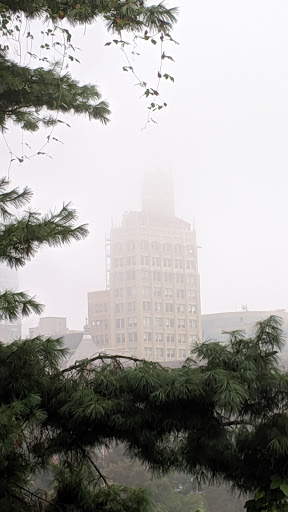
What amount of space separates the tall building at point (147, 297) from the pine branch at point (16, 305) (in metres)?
42.3

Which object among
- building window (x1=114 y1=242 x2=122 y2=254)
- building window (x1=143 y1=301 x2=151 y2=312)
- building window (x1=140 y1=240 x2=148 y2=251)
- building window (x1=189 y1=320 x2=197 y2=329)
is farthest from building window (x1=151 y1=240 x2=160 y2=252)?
building window (x1=189 y1=320 x2=197 y2=329)

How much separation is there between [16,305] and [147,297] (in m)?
43.7

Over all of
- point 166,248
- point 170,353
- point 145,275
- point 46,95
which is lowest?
point 46,95

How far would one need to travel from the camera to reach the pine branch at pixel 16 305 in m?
2.47

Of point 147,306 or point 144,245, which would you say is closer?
point 144,245

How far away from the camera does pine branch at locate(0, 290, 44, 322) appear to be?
8.09 ft

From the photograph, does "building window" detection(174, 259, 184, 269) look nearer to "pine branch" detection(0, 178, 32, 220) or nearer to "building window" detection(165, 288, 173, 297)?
"building window" detection(165, 288, 173, 297)

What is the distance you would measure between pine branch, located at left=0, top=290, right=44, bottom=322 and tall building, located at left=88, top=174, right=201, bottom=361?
42.3m

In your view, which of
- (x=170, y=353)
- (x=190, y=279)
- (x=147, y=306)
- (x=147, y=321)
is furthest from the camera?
(x=190, y=279)

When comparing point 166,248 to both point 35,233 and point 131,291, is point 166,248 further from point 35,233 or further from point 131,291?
point 35,233

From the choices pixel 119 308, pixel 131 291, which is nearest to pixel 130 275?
pixel 131 291

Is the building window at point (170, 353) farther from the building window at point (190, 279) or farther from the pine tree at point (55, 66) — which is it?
the pine tree at point (55, 66)

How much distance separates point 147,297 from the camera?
1817 inches


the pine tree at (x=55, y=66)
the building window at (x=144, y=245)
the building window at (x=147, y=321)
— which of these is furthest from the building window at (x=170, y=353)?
the pine tree at (x=55, y=66)
